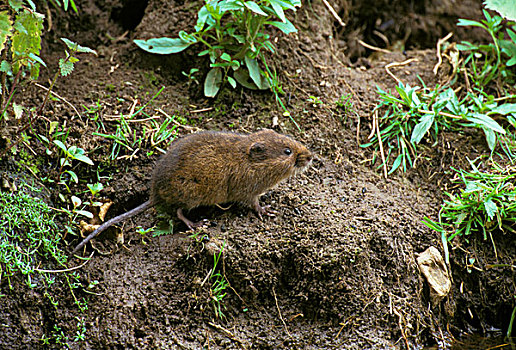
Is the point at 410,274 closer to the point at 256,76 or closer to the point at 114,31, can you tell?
the point at 256,76

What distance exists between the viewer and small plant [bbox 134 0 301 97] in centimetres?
530

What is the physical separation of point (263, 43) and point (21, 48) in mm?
2317

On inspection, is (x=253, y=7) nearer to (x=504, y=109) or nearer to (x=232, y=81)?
(x=232, y=81)

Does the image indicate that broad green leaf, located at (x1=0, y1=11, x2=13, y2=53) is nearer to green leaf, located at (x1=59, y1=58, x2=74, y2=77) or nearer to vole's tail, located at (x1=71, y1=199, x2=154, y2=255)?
green leaf, located at (x1=59, y1=58, x2=74, y2=77)

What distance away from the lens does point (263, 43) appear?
5.54m

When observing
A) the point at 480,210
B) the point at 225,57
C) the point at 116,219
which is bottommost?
the point at 480,210

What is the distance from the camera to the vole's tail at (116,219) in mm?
4547

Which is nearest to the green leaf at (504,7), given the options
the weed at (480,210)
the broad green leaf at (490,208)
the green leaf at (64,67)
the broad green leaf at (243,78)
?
the weed at (480,210)

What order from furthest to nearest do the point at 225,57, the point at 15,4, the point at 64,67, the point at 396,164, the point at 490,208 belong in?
the point at 396,164 < the point at 225,57 < the point at 490,208 < the point at 64,67 < the point at 15,4

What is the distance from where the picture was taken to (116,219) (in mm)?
4695

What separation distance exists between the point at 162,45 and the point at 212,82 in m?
0.67

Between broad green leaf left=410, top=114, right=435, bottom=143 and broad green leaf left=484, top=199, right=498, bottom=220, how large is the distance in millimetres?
958

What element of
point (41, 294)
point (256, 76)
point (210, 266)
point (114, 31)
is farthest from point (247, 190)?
point (114, 31)

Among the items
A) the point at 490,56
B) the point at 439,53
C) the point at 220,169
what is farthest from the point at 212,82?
the point at 490,56
